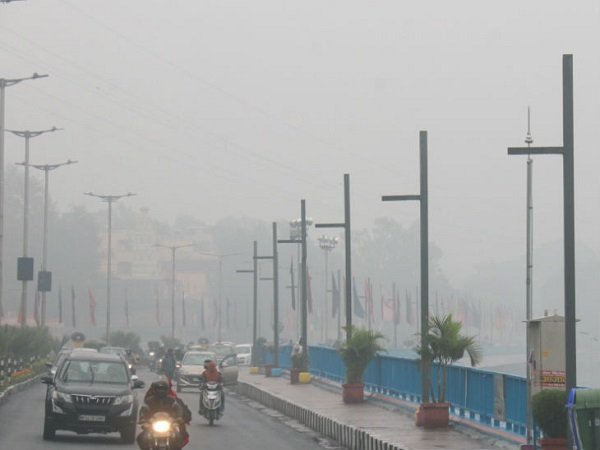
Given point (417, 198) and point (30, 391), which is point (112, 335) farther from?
point (417, 198)

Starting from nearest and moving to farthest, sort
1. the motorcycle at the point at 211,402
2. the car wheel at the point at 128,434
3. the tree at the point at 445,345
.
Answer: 1. the car wheel at the point at 128,434
2. the tree at the point at 445,345
3. the motorcycle at the point at 211,402

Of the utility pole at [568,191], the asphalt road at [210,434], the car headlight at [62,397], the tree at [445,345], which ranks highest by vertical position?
the utility pole at [568,191]

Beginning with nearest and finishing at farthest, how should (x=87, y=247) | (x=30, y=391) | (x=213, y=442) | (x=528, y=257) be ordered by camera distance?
(x=528, y=257) < (x=213, y=442) < (x=30, y=391) < (x=87, y=247)

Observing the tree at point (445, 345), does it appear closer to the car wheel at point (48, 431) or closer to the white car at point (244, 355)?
the car wheel at point (48, 431)

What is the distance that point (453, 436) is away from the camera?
27.8 meters

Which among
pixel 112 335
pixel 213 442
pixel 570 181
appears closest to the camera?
pixel 570 181

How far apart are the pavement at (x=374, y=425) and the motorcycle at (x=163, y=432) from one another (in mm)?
3655

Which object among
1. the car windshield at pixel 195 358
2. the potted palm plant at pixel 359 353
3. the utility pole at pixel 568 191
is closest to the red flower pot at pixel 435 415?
the utility pole at pixel 568 191

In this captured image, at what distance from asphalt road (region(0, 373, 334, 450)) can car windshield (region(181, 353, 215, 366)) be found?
12946mm

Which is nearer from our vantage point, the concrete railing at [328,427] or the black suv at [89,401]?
the concrete railing at [328,427]

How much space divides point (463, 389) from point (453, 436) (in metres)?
3.23

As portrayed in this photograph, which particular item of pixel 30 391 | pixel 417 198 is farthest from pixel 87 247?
pixel 417 198

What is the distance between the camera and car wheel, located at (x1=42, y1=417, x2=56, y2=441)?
28078 millimetres

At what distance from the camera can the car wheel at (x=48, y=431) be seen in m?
28.1
